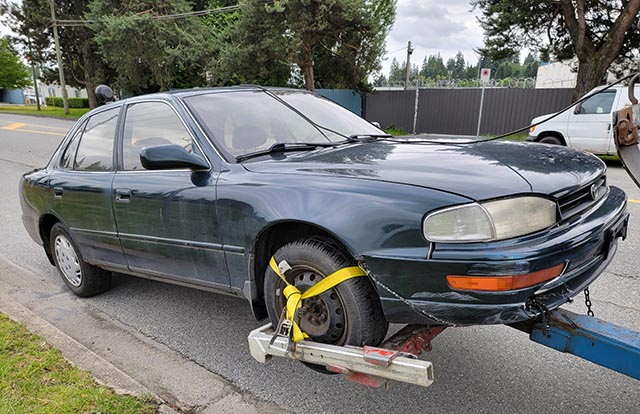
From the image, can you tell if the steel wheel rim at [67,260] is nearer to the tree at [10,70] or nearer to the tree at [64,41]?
the tree at [64,41]

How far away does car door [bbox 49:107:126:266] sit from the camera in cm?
361

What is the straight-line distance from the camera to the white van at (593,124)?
1030 centimetres

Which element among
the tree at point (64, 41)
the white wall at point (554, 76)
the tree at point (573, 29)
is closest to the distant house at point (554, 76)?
the white wall at point (554, 76)

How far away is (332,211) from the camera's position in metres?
2.29

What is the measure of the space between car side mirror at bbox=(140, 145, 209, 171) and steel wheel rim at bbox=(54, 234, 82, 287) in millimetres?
1913

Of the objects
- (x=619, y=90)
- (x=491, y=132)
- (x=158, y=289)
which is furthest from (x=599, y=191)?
(x=491, y=132)

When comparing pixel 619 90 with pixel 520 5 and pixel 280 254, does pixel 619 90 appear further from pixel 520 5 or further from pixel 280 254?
pixel 280 254

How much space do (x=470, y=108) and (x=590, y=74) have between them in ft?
15.1

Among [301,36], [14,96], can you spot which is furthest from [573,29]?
[14,96]

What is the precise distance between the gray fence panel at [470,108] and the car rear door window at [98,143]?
1637 cm

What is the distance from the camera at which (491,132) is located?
18453 millimetres

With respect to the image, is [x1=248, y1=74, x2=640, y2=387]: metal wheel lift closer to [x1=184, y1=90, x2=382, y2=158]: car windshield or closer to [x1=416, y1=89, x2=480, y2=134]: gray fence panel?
[x1=184, y1=90, x2=382, y2=158]: car windshield

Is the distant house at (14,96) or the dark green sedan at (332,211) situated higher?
the dark green sedan at (332,211)

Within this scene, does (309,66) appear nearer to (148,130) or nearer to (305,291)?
(148,130)
